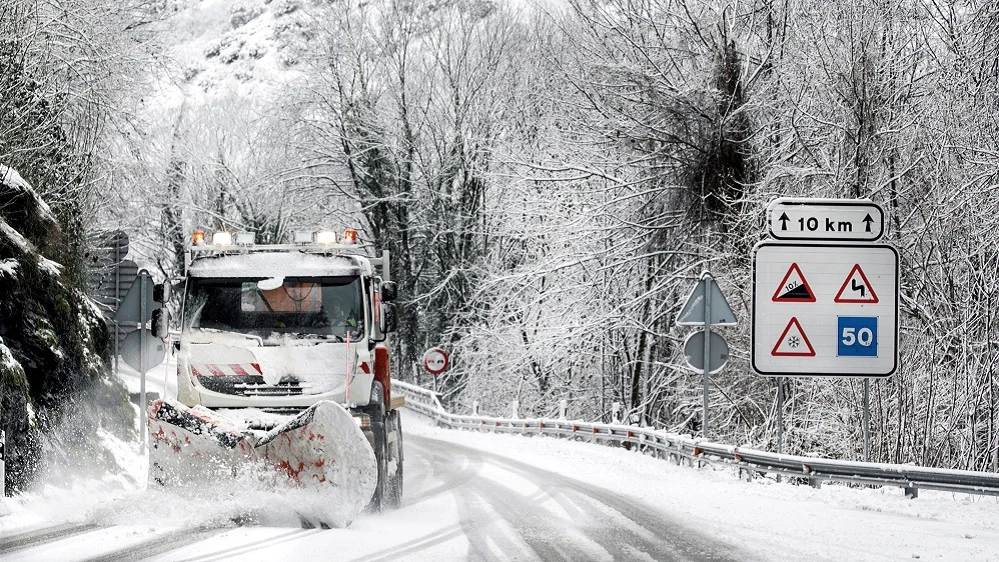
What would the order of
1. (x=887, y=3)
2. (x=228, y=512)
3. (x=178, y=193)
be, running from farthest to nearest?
(x=178, y=193) < (x=887, y=3) < (x=228, y=512)

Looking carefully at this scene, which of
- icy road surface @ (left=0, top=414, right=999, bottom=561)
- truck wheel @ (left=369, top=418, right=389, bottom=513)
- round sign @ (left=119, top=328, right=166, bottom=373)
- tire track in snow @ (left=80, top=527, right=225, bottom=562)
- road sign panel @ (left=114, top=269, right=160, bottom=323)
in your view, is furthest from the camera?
road sign panel @ (left=114, top=269, right=160, bottom=323)

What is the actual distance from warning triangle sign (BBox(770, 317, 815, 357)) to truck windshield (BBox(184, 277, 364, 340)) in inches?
175

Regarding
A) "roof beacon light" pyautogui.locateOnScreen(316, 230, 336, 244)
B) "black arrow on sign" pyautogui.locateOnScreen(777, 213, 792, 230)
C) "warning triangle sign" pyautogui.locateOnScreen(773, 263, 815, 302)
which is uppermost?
"black arrow on sign" pyautogui.locateOnScreen(777, 213, 792, 230)

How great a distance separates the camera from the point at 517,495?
1295 cm

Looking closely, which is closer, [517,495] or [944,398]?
[517,495]

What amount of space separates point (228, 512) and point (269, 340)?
5.56 feet

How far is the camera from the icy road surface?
800 cm

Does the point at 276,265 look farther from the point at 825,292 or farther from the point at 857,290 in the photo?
the point at 857,290

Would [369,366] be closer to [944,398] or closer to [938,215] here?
[944,398]

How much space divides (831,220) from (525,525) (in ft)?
15.0

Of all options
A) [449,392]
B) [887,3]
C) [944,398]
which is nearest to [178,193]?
[449,392]

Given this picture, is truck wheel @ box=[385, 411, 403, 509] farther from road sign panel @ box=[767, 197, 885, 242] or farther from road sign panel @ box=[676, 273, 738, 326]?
road sign panel @ box=[676, 273, 738, 326]

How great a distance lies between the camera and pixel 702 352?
50.0ft

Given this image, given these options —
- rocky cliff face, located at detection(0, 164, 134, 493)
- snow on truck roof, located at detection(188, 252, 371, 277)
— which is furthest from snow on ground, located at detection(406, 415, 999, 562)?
rocky cliff face, located at detection(0, 164, 134, 493)
